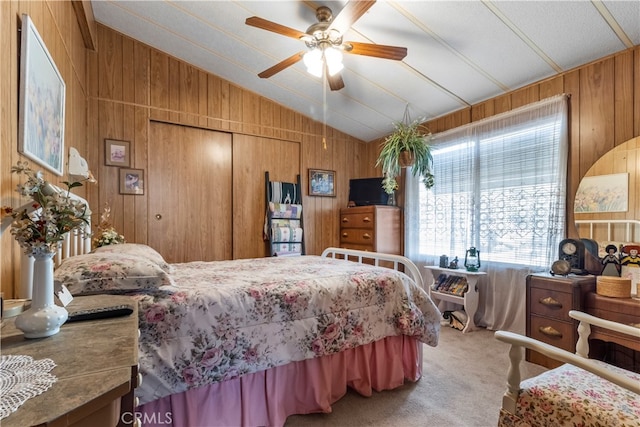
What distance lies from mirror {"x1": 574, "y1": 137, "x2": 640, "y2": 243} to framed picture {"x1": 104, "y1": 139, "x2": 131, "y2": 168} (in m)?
4.24

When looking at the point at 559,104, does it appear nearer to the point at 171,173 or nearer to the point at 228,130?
the point at 228,130

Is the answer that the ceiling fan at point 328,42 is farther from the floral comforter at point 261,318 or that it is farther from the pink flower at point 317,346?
the pink flower at point 317,346

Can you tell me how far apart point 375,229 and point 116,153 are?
303cm

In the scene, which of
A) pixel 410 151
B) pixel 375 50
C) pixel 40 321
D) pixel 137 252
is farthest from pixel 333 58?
pixel 40 321

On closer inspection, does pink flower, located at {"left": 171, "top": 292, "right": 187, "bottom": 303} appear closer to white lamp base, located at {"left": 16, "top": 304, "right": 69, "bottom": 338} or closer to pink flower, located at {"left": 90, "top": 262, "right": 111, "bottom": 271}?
pink flower, located at {"left": 90, "top": 262, "right": 111, "bottom": 271}

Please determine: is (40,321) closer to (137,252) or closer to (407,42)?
(137,252)

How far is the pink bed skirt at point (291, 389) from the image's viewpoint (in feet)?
4.60

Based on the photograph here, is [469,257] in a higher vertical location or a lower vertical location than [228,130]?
lower

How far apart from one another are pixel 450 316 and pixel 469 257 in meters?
0.66

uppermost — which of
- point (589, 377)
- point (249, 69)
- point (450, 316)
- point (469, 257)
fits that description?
point (249, 69)

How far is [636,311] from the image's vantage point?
184 cm

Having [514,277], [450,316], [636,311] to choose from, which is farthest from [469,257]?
[636,311]

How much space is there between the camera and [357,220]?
4.18 metres

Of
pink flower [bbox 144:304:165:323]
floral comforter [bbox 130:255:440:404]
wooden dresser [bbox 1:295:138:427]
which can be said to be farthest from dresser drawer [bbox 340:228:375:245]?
wooden dresser [bbox 1:295:138:427]
